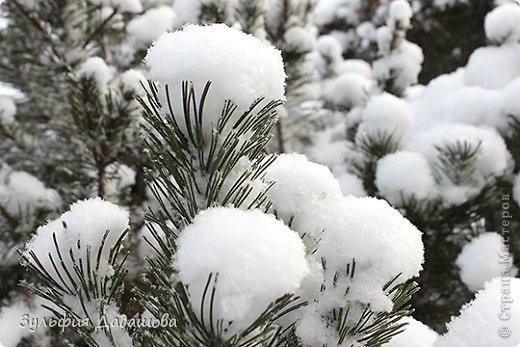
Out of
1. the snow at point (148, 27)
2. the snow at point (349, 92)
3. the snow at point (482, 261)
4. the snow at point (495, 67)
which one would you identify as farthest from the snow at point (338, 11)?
the snow at point (482, 261)

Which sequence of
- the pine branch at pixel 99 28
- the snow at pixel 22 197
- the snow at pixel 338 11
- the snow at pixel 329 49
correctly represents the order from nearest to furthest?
the snow at pixel 22 197, the pine branch at pixel 99 28, the snow at pixel 329 49, the snow at pixel 338 11

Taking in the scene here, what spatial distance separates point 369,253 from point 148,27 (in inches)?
83.5

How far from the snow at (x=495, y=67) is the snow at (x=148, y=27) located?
→ 157cm

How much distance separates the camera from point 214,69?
2.11 ft

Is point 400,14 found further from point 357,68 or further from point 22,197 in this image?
point 22,197

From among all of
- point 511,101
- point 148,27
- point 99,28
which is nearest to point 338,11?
point 148,27

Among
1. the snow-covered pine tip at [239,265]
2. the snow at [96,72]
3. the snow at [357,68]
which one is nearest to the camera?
the snow-covered pine tip at [239,265]

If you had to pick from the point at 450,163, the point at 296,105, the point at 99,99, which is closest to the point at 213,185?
the point at 99,99

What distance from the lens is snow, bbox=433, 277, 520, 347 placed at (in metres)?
0.68

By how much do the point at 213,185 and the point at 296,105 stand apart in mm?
2148

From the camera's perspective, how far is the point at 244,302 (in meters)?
0.54

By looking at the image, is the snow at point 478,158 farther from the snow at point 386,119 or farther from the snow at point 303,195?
the snow at point 303,195

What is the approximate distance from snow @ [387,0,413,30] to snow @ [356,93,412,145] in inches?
21.6

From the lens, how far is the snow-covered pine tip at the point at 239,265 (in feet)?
1.77
